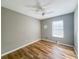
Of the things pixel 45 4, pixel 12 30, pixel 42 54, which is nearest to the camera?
pixel 45 4

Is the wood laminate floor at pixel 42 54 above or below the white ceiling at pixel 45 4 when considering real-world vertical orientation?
below

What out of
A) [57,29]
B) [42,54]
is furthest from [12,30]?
[57,29]

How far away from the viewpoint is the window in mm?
4175

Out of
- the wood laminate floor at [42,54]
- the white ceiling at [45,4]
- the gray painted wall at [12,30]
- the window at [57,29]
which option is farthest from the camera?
the window at [57,29]

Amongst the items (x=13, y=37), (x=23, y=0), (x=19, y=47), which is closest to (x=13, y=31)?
(x=13, y=37)

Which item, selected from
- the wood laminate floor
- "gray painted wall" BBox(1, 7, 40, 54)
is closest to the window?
the wood laminate floor

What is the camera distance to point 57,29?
452 cm

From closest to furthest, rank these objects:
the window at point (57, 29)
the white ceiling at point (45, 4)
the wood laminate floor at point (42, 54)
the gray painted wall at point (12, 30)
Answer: the white ceiling at point (45, 4) → the wood laminate floor at point (42, 54) → the gray painted wall at point (12, 30) → the window at point (57, 29)

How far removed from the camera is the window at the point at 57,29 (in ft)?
13.7

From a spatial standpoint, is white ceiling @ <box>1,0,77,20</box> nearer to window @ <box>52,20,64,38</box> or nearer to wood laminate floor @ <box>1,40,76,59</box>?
window @ <box>52,20,64,38</box>

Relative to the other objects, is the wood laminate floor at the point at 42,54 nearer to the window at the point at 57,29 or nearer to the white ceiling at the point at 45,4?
the window at the point at 57,29

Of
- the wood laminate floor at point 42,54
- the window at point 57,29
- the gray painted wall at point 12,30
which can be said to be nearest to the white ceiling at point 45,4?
the gray painted wall at point 12,30

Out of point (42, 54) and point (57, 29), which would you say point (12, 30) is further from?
A: point (57, 29)

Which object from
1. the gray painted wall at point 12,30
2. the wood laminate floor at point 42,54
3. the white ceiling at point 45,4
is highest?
the white ceiling at point 45,4
